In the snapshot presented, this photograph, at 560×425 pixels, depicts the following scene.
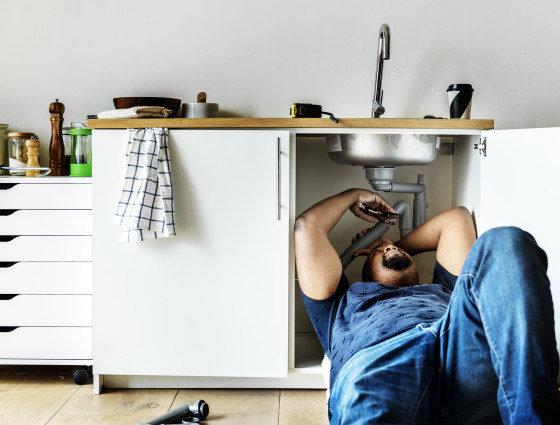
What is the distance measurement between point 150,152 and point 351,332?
2.99 ft

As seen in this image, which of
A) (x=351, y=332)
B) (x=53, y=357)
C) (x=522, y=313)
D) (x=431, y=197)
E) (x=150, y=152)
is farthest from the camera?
(x=431, y=197)

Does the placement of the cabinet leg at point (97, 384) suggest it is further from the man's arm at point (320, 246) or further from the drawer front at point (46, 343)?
the man's arm at point (320, 246)

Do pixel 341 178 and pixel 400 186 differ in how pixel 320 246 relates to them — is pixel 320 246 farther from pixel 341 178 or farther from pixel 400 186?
pixel 341 178

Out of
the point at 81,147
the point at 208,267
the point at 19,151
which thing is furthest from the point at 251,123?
the point at 19,151

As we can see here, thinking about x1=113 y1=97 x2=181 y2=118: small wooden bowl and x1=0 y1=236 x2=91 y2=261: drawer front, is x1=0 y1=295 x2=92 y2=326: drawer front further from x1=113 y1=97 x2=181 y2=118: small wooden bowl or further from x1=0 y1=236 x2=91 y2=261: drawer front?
x1=113 y1=97 x2=181 y2=118: small wooden bowl

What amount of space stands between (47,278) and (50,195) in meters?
0.30

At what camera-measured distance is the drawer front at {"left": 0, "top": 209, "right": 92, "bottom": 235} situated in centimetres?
213

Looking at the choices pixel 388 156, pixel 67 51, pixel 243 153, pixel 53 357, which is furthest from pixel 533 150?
pixel 67 51

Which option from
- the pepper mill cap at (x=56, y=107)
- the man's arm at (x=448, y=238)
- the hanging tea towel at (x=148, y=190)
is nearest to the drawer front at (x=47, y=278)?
the hanging tea towel at (x=148, y=190)

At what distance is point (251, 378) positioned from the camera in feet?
7.10

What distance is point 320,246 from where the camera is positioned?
1994 millimetres

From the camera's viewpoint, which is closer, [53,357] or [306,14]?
[53,357]

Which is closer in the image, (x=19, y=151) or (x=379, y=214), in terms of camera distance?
(x=379, y=214)

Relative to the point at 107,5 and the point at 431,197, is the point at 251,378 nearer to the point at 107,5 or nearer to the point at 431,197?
the point at 431,197
